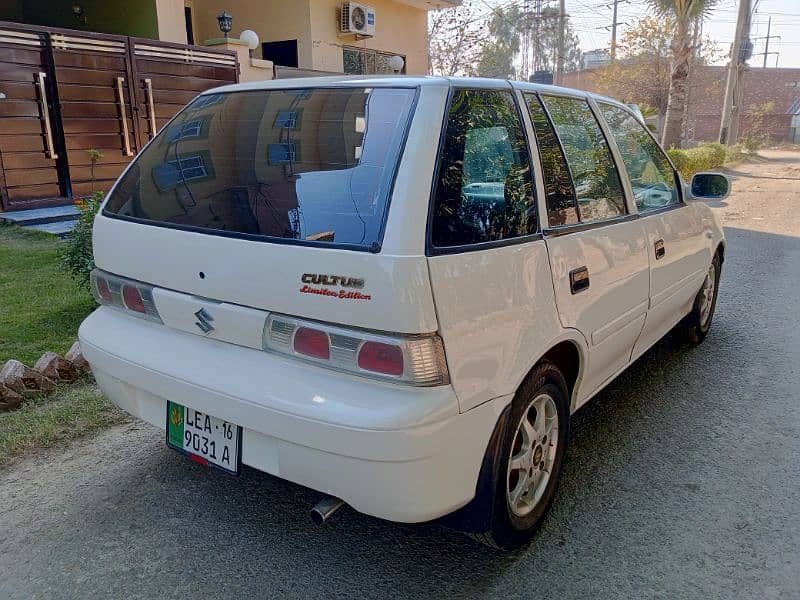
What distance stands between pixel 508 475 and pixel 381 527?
0.62 m

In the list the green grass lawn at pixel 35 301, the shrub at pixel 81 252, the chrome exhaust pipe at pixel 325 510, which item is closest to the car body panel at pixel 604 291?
the chrome exhaust pipe at pixel 325 510

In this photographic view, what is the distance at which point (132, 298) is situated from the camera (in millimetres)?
2627

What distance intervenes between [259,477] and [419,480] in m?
1.23

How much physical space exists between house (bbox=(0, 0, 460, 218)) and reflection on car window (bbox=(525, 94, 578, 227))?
7289mm

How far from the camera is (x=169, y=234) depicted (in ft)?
8.07

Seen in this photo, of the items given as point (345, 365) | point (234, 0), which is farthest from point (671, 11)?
point (345, 365)

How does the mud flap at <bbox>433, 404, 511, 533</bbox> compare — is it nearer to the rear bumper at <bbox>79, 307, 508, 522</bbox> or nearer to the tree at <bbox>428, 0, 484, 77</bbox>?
the rear bumper at <bbox>79, 307, 508, 522</bbox>

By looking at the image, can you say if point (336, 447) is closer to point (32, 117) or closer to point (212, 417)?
point (212, 417)

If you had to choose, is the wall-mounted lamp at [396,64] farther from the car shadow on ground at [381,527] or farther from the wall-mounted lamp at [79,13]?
the car shadow on ground at [381,527]

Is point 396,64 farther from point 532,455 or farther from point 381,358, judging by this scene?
point 381,358

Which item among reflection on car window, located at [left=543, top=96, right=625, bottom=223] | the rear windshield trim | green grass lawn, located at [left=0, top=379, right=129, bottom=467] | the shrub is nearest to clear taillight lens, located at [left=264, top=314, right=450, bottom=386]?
the rear windshield trim

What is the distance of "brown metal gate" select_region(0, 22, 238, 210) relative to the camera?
310 inches

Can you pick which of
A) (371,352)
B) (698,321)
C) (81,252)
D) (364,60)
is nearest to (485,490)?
(371,352)

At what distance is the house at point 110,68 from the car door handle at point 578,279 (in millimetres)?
7555
